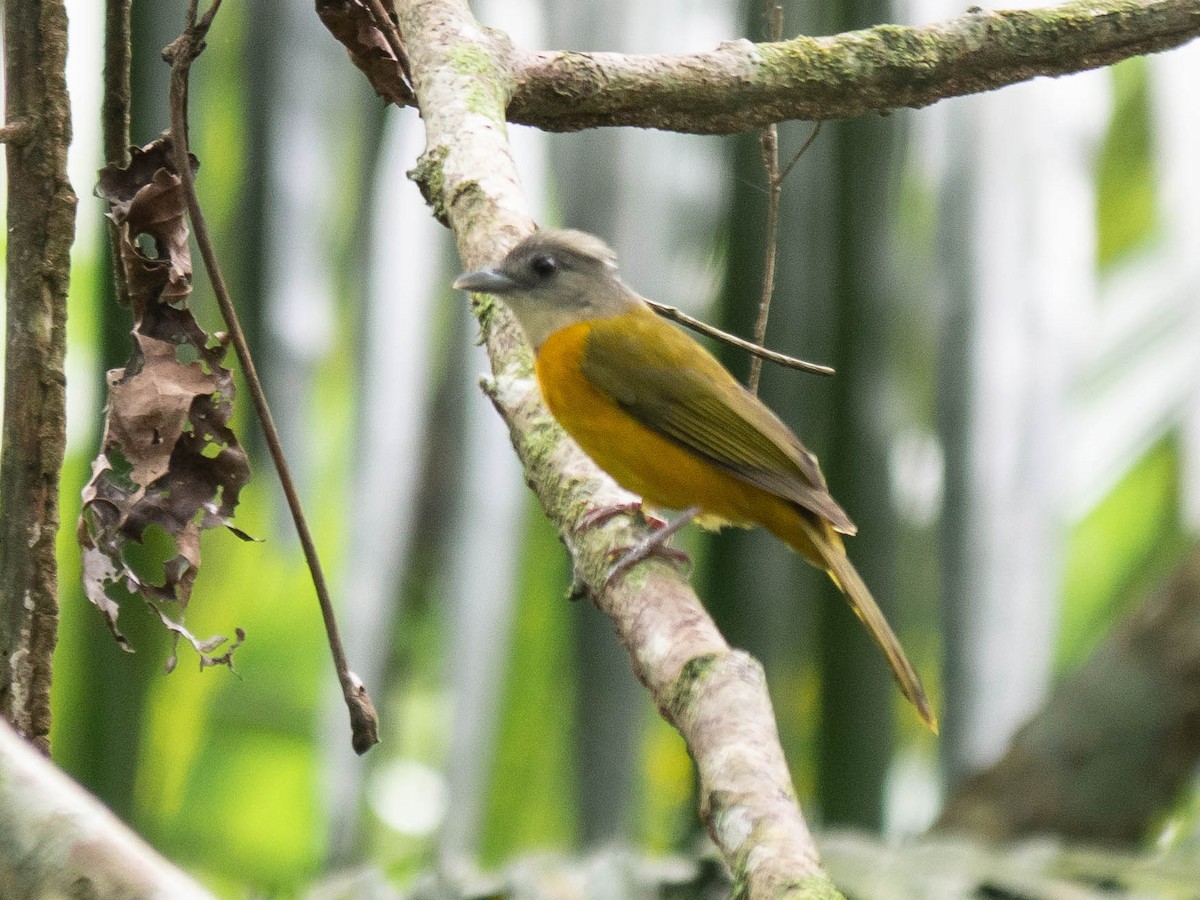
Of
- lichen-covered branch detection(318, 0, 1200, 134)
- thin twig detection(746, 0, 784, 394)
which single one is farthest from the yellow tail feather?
lichen-covered branch detection(318, 0, 1200, 134)

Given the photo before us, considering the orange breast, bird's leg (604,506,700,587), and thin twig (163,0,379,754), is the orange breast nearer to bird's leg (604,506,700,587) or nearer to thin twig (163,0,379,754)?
bird's leg (604,506,700,587)

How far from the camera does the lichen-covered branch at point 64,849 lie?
92 cm

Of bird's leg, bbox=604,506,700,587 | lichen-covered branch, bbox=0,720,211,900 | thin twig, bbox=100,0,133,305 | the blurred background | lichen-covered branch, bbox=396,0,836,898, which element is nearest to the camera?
lichen-covered branch, bbox=0,720,211,900

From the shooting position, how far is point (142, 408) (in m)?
2.15

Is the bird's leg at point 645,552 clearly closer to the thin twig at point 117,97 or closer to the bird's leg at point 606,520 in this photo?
the bird's leg at point 606,520

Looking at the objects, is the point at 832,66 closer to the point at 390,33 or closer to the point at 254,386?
the point at 390,33

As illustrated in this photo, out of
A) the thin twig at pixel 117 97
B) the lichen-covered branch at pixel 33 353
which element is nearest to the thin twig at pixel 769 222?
the thin twig at pixel 117 97

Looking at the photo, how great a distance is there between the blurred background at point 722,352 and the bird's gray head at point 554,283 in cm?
Result: 118

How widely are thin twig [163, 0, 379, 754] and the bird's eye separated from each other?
2.86ft

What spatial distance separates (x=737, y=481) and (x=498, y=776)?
3.09 metres

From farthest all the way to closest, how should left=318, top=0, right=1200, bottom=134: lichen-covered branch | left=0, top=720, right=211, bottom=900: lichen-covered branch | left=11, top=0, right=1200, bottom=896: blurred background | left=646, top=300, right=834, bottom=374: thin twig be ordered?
left=11, top=0, right=1200, bottom=896: blurred background, left=318, top=0, right=1200, bottom=134: lichen-covered branch, left=646, top=300, right=834, bottom=374: thin twig, left=0, top=720, right=211, bottom=900: lichen-covered branch

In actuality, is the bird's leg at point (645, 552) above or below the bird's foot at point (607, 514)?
below

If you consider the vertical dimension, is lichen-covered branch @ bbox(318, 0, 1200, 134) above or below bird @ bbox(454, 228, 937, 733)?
above

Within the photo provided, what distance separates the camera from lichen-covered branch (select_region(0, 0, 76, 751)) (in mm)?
1891
